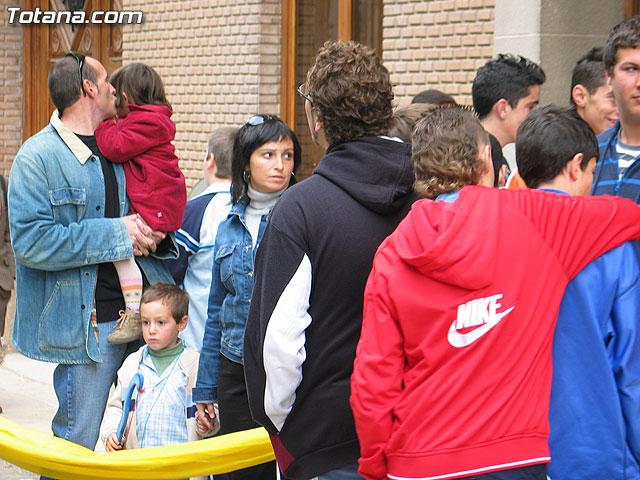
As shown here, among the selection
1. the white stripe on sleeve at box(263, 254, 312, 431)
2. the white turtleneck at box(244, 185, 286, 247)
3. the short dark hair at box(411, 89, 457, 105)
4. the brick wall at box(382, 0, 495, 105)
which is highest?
the brick wall at box(382, 0, 495, 105)

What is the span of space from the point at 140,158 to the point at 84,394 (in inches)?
44.8

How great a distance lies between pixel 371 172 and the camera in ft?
9.98

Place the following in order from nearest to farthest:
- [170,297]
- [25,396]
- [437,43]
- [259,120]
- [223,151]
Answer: [259,120] < [170,297] < [223,151] < [437,43] < [25,396]

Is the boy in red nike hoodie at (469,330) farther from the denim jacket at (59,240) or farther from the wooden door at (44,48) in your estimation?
the wooden door at (44,48)

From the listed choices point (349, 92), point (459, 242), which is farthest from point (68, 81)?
point (459, 242)

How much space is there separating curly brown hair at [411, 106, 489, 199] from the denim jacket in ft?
6.86

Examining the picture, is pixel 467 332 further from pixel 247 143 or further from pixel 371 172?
pixel 247 143

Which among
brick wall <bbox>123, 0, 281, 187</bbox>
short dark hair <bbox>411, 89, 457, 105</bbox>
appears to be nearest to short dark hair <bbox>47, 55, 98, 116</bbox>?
short dark hair <bbox>411, 89, 457, 105</bbox>

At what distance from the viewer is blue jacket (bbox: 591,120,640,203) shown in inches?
132

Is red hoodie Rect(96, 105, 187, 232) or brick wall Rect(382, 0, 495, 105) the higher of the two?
brick wall Rect(382, 0, 495, 105)

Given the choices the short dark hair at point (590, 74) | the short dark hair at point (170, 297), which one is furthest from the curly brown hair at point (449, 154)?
the short dark hair at point (590, 74)

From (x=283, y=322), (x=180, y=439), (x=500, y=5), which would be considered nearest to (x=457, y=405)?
(x=283, y=322)

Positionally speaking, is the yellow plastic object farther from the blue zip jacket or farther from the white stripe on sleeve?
the blue zip jacket

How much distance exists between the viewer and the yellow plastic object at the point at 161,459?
400 cm
